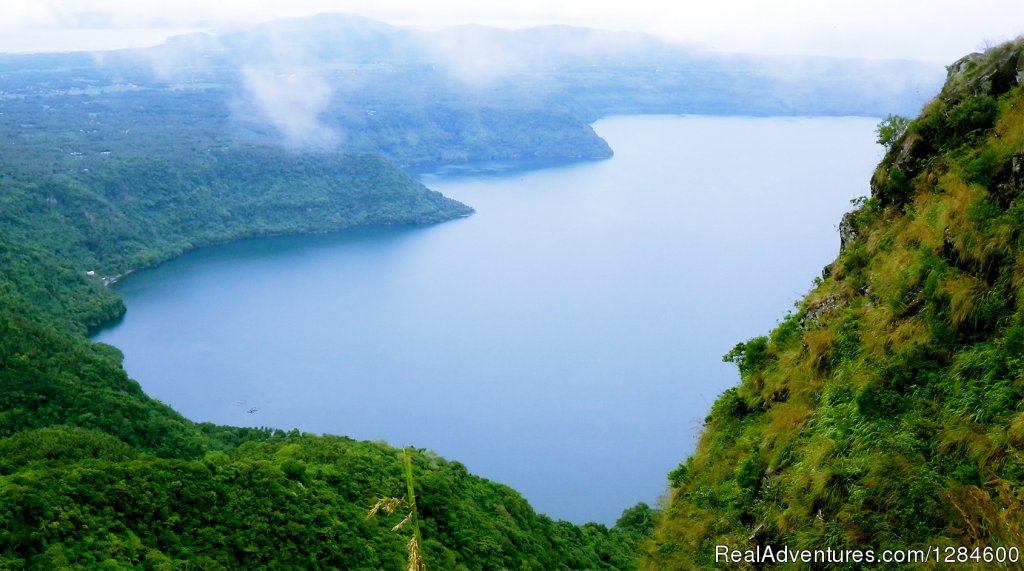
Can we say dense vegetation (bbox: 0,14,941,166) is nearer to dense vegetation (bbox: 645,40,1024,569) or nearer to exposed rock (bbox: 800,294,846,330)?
exposed rock (bbox: 800,294,846,330)

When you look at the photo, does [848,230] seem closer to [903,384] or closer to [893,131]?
[893,131]

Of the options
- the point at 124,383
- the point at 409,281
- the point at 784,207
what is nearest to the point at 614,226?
the point at 784,207

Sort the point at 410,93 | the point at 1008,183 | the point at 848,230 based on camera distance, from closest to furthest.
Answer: the point at 1008,183, the point at 848,230, the point at 410,93

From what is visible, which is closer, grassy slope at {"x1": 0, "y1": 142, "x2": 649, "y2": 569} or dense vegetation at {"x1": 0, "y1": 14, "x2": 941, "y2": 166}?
grassy slope at {"x1": 0, "y1": 142, "x2": 649, "y2": 569}

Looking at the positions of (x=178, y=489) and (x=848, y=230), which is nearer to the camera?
(x=848, y=230)

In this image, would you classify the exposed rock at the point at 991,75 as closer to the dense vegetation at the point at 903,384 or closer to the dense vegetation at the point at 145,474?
the dense vegetation at the point at 903,384

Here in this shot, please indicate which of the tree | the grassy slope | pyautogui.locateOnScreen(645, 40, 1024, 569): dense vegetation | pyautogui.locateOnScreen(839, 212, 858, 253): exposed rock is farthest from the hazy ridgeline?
pyautogui.locateOnScreen(645, 40, 1024, 569): dense vegetation

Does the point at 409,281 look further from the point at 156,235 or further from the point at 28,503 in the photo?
the point at 28,503

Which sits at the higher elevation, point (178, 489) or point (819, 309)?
point (819, 309)

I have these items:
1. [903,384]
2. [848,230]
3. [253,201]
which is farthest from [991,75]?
[253,201]
